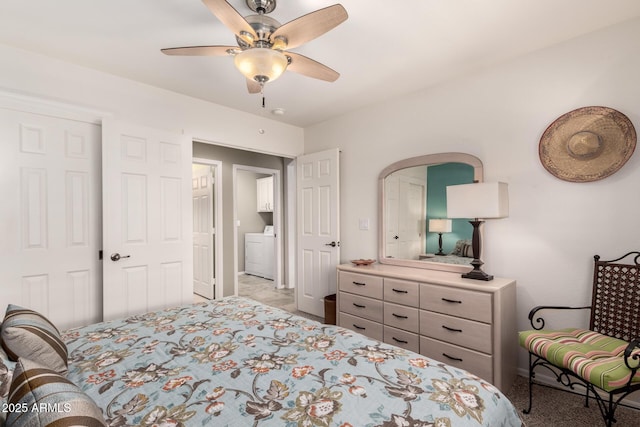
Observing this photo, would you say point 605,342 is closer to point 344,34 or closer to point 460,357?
point 460,357

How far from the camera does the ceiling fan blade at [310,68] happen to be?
187 cm

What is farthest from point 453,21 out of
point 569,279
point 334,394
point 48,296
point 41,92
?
point 48,296

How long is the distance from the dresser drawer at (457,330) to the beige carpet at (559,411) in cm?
42

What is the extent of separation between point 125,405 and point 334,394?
2.32ft

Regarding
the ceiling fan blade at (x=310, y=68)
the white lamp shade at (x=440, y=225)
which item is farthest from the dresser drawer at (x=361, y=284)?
the ceiling fan blade at (x=310, y=68)

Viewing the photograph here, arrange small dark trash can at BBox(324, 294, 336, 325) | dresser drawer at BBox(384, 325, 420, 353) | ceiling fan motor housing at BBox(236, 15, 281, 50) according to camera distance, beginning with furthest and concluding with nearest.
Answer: small dark trash can at BBox(324, 294, 336, 325), dresser drawer at BBox(384, 325, 420, 353), ceiling fan motor housing at BBox(236, 15, 281, 50)

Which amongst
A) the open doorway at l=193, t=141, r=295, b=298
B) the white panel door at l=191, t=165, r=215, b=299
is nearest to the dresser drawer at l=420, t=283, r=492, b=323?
the open doorway at l=193, t=141, r=295, b=298

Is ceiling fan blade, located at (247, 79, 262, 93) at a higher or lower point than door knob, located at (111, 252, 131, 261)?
higher

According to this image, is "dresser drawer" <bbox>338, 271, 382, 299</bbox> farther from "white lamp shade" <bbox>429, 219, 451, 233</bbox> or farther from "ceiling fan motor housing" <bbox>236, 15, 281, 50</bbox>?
"ceiling fan motor housing" <bbox>236, 15, 281, 50</bbox>

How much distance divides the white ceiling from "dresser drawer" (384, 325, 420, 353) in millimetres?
2260

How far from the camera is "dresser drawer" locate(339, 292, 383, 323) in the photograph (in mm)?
2846

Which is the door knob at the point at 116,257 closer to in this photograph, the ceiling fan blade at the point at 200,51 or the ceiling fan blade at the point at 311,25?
the ceiling fan blade at the point at 200,51

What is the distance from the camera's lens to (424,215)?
118 inches

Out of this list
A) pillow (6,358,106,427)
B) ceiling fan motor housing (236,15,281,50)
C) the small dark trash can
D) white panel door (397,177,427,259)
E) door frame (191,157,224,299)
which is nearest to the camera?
pillow (6,358,106,427)
